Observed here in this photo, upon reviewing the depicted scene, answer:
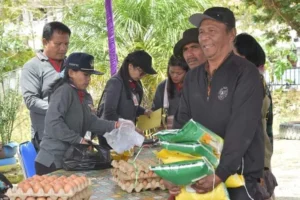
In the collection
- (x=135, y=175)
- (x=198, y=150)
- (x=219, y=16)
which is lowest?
(x=135, y=175)

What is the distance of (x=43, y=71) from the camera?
434 cm

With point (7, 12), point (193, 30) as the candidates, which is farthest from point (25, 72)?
point (7, 12)

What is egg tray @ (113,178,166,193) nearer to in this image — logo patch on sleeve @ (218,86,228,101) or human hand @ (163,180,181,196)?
human hand @ (163,180,181,196)

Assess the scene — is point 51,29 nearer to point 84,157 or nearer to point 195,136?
point 84,157

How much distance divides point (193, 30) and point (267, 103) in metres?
0.81

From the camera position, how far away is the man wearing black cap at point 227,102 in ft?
7.67

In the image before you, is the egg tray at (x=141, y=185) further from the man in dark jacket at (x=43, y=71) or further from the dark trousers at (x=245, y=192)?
the man in dark jacket at (x=43, y=71)

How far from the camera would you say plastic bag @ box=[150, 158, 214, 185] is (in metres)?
2.23

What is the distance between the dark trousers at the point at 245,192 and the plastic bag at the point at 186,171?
0.81ft

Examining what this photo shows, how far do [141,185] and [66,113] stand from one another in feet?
2.77

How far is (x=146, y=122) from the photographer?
15.0ft

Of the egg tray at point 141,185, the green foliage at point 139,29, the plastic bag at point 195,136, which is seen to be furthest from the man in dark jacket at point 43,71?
the green foliage at point 139,29

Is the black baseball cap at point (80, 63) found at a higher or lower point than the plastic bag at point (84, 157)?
higher

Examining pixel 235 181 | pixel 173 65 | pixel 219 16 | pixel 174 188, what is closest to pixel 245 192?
pixel 235 181
